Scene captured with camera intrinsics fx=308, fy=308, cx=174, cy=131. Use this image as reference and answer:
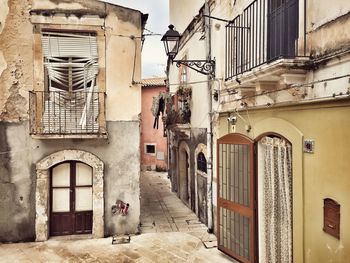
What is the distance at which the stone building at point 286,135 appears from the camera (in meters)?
4.56

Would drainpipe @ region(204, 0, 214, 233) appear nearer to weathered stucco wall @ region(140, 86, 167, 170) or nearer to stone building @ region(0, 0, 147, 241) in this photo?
stone building @ region(0, 0, 147, 241)

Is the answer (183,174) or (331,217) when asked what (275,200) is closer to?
(331,217)

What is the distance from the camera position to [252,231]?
7098mm

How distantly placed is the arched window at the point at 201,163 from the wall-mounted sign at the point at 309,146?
5544 millimetres

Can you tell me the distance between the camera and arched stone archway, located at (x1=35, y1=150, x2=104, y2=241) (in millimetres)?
9125

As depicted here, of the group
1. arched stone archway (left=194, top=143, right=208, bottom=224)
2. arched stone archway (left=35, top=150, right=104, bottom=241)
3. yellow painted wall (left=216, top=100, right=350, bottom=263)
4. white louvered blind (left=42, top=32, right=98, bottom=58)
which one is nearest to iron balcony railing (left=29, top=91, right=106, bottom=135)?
arched stone archway (left=35, top=150, right=104, bottom=241)

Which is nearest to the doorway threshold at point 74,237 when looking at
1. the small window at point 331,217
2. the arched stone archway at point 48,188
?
the arched stone archway at point 48,188

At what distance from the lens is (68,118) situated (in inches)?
364

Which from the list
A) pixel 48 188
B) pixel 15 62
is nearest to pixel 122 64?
pixel 15 62

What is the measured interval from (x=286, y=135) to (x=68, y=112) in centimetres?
635

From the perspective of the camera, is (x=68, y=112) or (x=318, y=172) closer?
(x=318, y=172)

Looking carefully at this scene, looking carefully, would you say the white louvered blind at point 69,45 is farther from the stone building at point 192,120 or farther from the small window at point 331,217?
the small window at point 331,217

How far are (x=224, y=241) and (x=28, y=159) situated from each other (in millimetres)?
6134

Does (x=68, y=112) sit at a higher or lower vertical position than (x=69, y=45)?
lower
